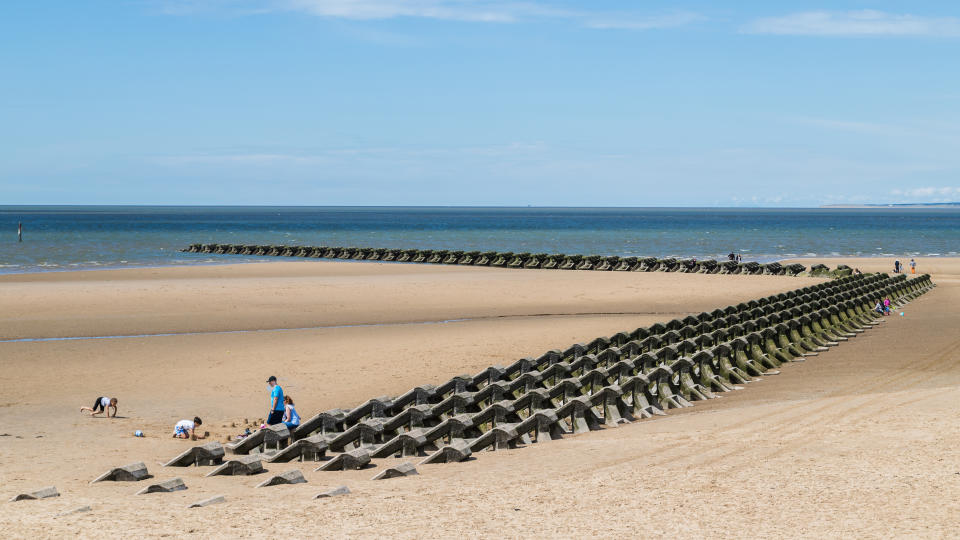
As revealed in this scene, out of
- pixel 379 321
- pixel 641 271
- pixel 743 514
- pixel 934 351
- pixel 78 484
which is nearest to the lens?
pixel 743 514

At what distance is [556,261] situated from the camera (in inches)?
2675

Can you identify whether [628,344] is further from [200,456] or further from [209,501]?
[209,501]

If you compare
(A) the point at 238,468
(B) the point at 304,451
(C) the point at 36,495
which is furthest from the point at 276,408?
(C) the point at 36,495

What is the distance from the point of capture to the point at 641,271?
2489 inches

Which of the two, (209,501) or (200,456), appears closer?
(209,501)

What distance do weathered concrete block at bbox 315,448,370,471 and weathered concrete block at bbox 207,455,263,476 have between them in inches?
32.4

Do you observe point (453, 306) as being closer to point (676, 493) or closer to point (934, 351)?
point (934, 351)

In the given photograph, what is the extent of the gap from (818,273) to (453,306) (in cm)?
2856

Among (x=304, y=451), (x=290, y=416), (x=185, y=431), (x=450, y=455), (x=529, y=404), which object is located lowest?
(x=185, y=431)

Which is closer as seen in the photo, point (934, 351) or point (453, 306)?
point (934, 351)

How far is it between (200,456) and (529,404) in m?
4.97

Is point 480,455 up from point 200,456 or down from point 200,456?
up

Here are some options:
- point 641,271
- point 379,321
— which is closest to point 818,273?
point 641,271

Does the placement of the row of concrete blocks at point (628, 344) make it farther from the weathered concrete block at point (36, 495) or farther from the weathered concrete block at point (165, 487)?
the weathered concrete block at point (36, 495)
